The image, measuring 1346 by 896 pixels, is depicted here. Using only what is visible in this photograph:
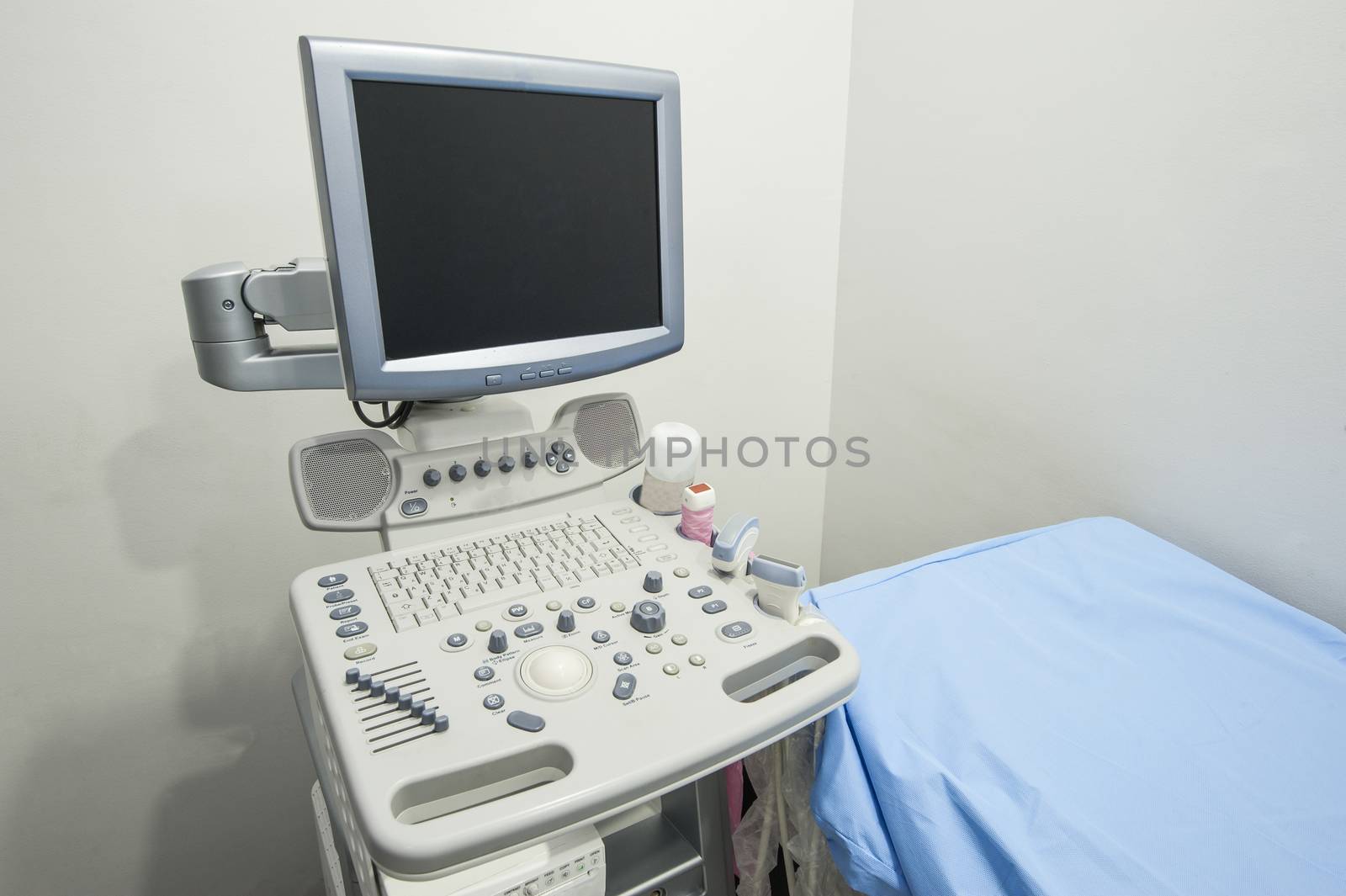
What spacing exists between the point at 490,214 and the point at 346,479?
326 millimetres

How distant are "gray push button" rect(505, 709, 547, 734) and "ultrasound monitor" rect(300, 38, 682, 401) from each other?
329 millimetres

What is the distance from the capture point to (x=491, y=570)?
813 mm

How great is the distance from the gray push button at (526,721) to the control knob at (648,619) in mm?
140

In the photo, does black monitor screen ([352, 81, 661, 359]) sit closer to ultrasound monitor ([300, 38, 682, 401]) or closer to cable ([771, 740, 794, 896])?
ultrasound monitor ([300, 38, 682, 401])

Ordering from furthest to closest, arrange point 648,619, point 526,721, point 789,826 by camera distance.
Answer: point 789,826 → point 648,619 → point 526,721

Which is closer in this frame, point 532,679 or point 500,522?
point 532,679

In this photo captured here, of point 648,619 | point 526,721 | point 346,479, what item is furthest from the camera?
point 346,479

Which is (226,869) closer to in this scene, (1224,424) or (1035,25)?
(1224,424)

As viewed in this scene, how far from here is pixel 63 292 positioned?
1.00 meters

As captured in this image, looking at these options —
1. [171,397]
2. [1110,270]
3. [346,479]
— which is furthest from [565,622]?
[1110,270]

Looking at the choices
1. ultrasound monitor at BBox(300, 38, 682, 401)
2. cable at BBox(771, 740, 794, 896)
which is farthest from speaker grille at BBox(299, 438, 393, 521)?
cable at BBox(771, 740, 794, 896)

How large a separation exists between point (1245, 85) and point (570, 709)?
3.49ft

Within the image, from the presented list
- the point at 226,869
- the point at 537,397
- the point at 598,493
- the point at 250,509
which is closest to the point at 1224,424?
the point at 598,493

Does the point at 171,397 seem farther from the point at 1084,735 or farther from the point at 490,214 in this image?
the point at 1084,735
